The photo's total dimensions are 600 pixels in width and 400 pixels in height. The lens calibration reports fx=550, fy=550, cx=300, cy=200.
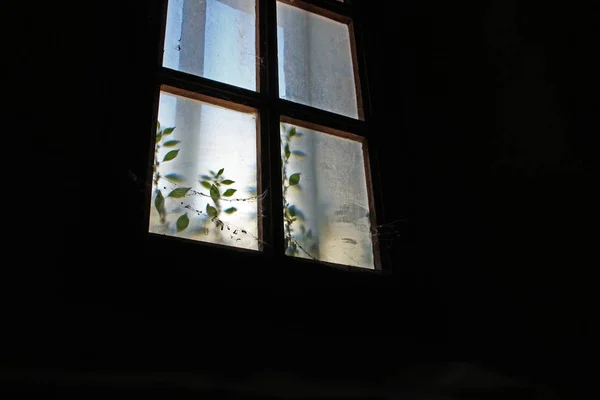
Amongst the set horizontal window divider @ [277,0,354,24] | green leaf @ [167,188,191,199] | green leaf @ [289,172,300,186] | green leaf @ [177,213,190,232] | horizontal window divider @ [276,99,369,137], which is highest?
horizontal window divider @ [277,0,354,24]

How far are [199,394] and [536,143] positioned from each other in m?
1.14

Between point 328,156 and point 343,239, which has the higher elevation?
point 328,156

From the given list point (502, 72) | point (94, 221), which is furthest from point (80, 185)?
point (502, 72)

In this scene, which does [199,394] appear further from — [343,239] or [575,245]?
[575,245]

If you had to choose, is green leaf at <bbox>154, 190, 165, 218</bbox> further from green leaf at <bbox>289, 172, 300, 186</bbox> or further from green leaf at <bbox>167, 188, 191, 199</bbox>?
green leaf at <bbox>289, 172, 300, 186</bbox>

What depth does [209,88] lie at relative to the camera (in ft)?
4.17

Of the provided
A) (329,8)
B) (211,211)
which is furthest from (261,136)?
(329,8)

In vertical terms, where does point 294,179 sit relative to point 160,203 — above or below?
above

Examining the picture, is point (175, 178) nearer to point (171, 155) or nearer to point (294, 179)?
point (171, 155)

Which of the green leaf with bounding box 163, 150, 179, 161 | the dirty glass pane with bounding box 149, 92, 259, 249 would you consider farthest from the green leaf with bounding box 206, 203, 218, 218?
the green leaf with bounding box 163, 150, 179, 161

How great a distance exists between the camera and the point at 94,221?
0.98m

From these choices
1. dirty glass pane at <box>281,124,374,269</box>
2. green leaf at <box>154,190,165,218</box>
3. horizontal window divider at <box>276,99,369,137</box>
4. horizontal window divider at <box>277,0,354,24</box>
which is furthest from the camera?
horizontal window divider at <box>277,0,354,24</box>

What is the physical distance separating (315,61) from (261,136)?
34cm

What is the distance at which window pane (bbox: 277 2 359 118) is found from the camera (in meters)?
1.42
